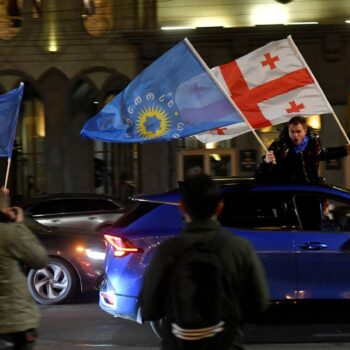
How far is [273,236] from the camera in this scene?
21.3 feet

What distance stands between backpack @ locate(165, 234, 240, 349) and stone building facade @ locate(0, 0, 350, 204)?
14.8m

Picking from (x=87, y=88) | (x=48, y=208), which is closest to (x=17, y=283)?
(x=48, y=208)

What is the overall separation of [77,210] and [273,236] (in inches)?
316

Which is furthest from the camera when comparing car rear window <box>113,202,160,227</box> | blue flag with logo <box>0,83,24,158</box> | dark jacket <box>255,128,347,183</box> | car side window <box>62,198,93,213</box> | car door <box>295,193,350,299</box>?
car side window <box>62,198,93,213</box>

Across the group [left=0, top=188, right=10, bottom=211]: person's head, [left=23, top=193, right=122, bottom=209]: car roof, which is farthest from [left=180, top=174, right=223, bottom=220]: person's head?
[left=23, top=193, right=122, bottom=209]: car roof

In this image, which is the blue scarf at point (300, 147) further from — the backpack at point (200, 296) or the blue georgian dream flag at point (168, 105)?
the backpack at point (200, 296)

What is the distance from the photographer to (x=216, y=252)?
117 inches

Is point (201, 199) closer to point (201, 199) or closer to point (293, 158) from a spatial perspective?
point (201, 199)

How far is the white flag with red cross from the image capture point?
7602 mm

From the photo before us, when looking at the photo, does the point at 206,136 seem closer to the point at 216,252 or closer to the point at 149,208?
the point at 149,208

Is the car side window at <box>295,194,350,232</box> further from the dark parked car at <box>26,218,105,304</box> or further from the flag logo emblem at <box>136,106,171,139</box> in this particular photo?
the dark parked car at <box>26,218,105,304</box>

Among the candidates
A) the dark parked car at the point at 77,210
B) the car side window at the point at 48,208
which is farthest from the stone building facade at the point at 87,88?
the car side window at the point at 48,208

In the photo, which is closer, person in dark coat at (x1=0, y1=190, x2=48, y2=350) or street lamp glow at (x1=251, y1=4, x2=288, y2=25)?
person in dark coat at (x1=0, y1=190, x2=48, y2=350)

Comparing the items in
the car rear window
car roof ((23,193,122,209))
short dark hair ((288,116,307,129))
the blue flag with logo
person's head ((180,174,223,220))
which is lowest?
car roof ((23,193,122,209))
